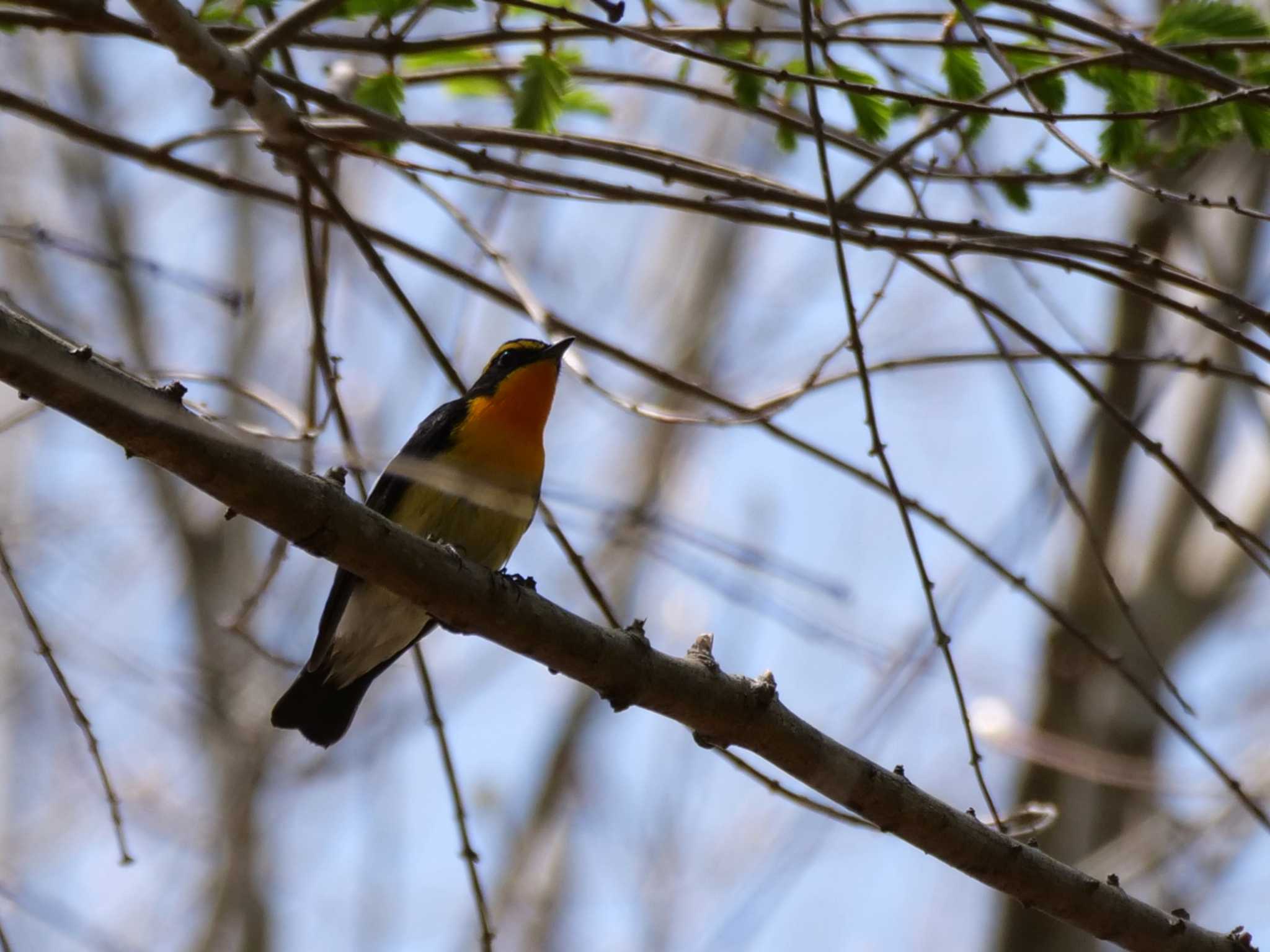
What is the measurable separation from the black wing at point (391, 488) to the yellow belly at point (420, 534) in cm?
3

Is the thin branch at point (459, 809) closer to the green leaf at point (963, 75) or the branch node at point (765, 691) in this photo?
the branch node at point (765, 691)

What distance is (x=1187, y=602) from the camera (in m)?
8.34

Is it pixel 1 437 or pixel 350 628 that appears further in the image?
pixel 1 437

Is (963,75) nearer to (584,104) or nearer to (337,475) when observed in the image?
(584,104)

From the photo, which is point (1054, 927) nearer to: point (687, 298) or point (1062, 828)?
point (1062, 828)

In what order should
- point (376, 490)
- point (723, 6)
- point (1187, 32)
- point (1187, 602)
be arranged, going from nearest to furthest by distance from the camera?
point (1187, 32) < point (723, 6) < point (376, 490) < point (1187, 602)

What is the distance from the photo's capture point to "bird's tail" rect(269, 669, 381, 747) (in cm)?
469

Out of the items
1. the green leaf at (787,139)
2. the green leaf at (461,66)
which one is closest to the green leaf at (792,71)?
the green leaf at (787,139)

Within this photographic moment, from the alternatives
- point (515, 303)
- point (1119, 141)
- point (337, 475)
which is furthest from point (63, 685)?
point (1119, 141)

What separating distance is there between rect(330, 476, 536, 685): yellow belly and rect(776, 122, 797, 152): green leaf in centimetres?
139

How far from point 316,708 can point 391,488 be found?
83cm

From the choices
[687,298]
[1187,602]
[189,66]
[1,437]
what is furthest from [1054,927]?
[1,437]

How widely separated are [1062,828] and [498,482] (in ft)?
15.6

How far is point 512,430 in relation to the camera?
5078 millimetres
